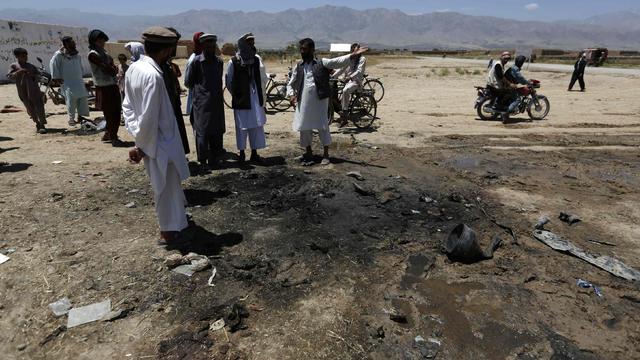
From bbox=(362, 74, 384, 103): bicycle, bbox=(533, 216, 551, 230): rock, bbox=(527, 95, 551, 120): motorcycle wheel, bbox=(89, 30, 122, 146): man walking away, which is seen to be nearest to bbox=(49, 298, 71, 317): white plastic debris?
bbox=(533, 216, 551, 230): rock

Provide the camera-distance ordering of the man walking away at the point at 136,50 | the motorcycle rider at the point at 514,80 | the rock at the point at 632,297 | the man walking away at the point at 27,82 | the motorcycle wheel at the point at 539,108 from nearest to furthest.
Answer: the rock at the point at 632,297, the man walking away at the point at 136,50, the man walking away at the point at 27,82, the motorcycle rider at the point at 514,80, the motorcycle wheel at the point at 539,108

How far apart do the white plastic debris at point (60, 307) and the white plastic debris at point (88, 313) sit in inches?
2.2

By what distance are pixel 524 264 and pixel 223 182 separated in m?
3.61

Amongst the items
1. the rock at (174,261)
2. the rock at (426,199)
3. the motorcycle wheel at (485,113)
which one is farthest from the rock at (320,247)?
the motorcycle wheel at (485,113)

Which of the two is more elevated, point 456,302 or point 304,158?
point 304,158

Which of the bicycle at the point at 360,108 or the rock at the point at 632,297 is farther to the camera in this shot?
the bicycle at the point at 360,108

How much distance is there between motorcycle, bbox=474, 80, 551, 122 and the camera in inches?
391

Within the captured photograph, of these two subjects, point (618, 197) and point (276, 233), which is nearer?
point (276, 233)

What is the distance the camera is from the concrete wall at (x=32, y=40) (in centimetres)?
1869

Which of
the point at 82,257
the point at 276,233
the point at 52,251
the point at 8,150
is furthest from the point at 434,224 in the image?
the point at 8,150

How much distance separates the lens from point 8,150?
7.14 meters

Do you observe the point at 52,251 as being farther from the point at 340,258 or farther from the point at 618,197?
the point at 618,197

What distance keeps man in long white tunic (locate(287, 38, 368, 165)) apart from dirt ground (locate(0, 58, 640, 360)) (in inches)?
21.6

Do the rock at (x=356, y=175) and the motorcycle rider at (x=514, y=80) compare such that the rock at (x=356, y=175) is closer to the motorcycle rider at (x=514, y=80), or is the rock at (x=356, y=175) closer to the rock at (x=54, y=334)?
the rock at (x=54, y=334)
